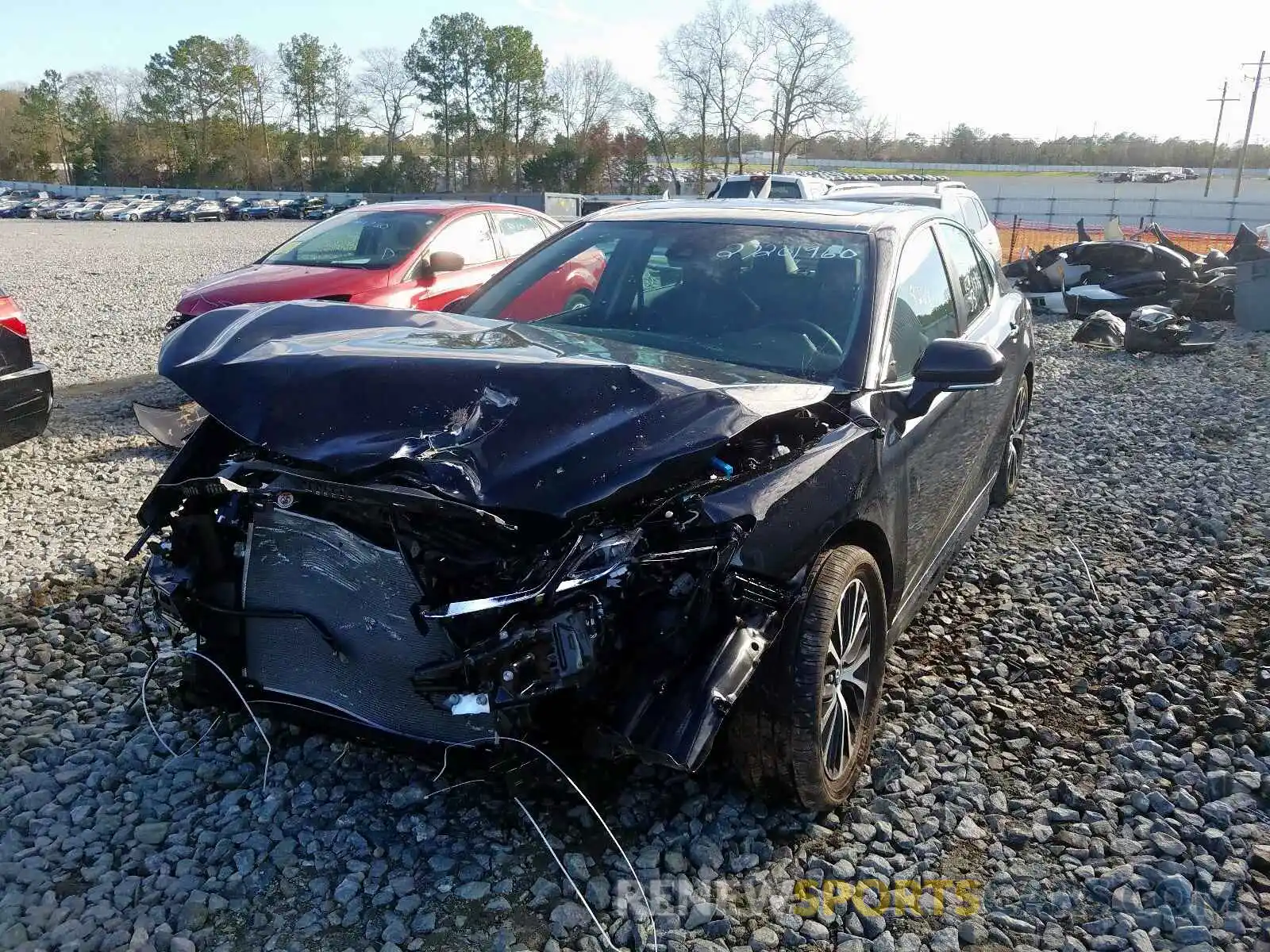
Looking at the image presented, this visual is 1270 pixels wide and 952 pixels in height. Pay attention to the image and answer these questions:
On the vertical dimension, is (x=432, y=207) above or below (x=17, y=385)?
above

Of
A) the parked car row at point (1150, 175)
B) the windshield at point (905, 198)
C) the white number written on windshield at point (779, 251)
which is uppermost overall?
the parked car row at point (1150, 175)

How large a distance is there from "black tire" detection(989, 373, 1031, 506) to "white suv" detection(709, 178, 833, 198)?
33.7ft

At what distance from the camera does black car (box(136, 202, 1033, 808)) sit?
2285 mm

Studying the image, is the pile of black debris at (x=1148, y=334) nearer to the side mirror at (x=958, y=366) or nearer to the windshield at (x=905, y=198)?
the windshield at (x=905, y=198)

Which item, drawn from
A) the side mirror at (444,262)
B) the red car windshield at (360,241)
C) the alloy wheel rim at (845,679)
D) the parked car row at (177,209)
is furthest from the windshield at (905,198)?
the parked car row at (177,209)

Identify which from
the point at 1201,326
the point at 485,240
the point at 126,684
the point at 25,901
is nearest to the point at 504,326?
the point at 126,684

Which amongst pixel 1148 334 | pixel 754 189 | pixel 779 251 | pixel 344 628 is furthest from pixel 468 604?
pixel 754 189

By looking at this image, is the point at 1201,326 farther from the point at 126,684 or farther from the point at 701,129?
the point at 701,129

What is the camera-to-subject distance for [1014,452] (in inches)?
225

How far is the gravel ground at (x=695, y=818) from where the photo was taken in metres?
2.43

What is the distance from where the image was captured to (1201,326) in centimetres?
1227

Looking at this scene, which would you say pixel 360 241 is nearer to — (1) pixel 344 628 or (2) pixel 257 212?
(1) pixel 344 628

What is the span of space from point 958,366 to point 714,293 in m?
1.01

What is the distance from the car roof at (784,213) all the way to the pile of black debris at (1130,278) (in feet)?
35.0
